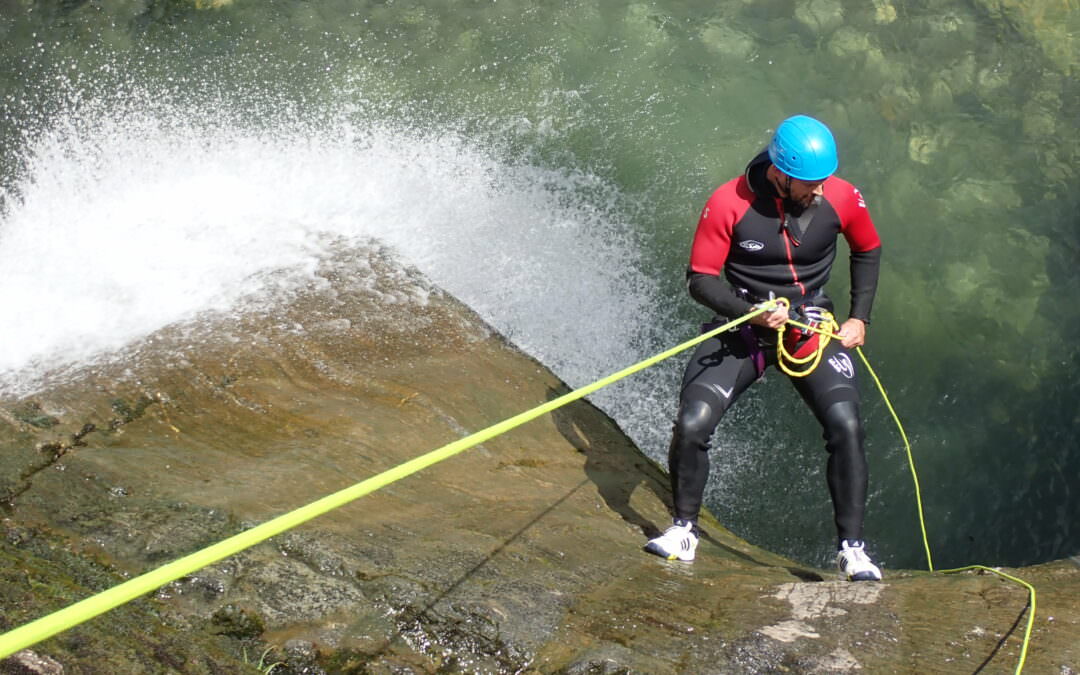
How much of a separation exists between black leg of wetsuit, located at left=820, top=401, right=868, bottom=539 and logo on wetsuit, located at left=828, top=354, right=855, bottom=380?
158mm

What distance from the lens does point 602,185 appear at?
823 cm

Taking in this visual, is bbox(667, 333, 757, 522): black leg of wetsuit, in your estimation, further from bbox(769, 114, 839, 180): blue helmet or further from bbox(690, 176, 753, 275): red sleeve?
bbox(769, 114, 839, 180): blue helmet

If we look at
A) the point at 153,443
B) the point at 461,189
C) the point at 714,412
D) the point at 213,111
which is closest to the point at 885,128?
the point at 461,189

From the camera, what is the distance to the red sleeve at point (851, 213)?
4.52 meters

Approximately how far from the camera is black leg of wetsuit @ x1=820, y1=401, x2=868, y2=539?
428 cm

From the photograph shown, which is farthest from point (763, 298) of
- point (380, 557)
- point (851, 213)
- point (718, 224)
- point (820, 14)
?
point (820, 14)

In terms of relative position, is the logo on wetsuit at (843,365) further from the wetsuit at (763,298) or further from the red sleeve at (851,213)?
the red sleeve at (851,213)

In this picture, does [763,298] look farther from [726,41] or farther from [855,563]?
[726,41]

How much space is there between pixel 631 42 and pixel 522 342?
14.7ft

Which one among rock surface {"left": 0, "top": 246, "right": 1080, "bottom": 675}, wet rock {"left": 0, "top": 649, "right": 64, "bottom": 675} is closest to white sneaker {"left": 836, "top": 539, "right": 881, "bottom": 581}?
rock surface {"left": 0, "top": 246, "right": 1080, "bottom": 675}

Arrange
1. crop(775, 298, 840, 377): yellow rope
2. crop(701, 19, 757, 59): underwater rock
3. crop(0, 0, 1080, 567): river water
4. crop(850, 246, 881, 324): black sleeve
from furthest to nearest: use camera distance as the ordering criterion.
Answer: crop(701, 19, 757, 59): underwater rock
crop(0, 0, 1080, 567): river water
crop(850, 246, 881, 324): black sleeve
crop(775, 298, 840, 377): yellow rope

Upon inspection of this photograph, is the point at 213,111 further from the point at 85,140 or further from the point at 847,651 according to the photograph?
the point at 847,651

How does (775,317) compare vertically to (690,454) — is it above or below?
above

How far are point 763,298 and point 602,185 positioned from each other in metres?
3.80
